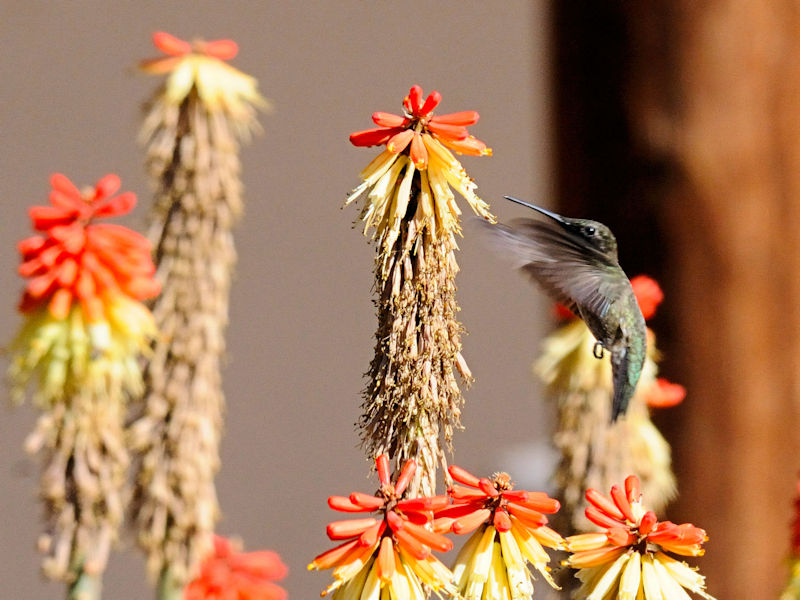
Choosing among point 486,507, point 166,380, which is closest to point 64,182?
point 166,380

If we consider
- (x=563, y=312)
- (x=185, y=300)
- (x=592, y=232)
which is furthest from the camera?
(x=563, y=312)

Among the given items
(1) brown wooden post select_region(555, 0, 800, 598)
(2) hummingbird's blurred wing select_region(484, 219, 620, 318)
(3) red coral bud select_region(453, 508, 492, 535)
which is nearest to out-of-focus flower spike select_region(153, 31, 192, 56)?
(2) hummingbird's blurred wing select_region(484, 219, 620, 318)

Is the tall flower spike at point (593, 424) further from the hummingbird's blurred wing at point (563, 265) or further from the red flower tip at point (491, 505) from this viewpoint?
the red flower tip at point (491, 505)

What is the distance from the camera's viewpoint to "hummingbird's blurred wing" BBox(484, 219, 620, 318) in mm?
758

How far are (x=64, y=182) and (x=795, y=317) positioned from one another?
778 mm

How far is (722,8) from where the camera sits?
997 millimetres

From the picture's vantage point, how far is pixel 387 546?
55 cm

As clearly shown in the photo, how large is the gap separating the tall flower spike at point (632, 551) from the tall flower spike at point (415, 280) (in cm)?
10

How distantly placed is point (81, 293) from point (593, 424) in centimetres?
41

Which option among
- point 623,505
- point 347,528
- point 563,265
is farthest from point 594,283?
point 347,528

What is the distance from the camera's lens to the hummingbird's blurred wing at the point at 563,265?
76 centimetres

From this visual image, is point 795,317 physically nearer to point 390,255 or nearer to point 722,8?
point 722,8

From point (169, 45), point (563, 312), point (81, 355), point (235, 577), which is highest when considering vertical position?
point (169, 45)

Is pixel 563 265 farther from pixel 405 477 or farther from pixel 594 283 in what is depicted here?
pixel 405 477
